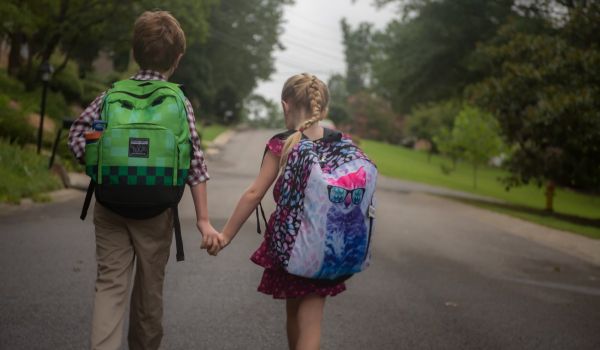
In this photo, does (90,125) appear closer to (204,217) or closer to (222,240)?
(204,217)

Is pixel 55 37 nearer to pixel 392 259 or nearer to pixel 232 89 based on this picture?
pixel 392 259

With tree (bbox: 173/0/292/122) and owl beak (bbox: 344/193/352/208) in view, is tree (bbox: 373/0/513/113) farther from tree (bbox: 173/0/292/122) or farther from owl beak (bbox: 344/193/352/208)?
tree (bbox: 173/0/292/122)

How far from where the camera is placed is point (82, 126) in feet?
9.92

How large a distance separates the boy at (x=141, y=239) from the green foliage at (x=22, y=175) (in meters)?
7.63

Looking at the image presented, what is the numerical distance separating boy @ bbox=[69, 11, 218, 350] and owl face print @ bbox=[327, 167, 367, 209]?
0.63m

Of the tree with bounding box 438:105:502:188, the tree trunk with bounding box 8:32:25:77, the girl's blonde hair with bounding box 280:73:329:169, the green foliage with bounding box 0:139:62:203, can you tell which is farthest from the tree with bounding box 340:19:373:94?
the girl's blonde hair with bounding box 280:73:329:169

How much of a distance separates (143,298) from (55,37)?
19384 millimetres

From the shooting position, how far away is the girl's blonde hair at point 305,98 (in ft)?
10.1

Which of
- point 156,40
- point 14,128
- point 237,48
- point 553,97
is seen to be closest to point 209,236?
point 156,40

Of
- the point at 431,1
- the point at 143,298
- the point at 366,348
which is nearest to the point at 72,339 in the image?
the point at 143,298

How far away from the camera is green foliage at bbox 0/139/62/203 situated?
33.5 ft

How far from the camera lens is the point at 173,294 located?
5.55m

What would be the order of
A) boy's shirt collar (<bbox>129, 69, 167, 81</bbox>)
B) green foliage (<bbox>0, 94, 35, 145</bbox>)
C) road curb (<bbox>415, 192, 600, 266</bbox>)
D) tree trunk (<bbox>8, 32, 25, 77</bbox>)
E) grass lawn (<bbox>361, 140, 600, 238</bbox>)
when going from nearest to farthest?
boy's shirt collar (<bbox>129, 69, 167, 81</bbox>), road curb (<bbox>415, 192, 600, 266</bbox>), green foliage (<bbox>0, 94, 35, 145</bbox>), grass lawn (<bbox>361, 140, 600, 238</bbox>), tree trunk (<bbox>8, 32, 25, 77</bbox>)

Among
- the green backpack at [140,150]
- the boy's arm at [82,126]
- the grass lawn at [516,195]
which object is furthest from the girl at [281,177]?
the grass lawn at [516,195]
